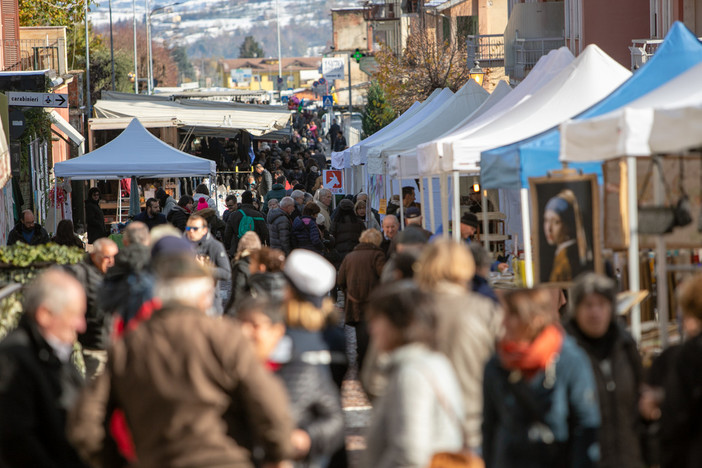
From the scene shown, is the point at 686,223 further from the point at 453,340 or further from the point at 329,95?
the point at 329,95

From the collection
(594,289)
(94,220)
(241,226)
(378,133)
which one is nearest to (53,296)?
(594,289)

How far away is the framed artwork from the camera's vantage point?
870cm

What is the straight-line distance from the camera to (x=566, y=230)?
347 inches

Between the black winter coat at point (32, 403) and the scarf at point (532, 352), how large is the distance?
193 centimetres

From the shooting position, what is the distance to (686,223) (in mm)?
7527

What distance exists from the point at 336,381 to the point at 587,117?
439 cm

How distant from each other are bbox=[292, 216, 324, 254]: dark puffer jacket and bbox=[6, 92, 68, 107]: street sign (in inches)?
194

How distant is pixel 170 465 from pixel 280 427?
430 mm

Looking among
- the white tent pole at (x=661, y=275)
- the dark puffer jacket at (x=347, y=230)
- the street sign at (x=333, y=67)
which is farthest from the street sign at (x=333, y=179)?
the street sign at (x=333, y=67)

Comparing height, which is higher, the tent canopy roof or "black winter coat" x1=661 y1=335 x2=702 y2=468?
the tent canopy roof

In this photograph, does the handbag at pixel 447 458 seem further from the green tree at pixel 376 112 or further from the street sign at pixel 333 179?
the green tree at pixel 376 112

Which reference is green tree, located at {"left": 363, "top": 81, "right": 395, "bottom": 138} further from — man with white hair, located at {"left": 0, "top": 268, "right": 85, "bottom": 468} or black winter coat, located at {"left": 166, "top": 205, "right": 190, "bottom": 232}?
man with white hair, located at {"left": 0, "top": 268, "right": 85, "bottom": 468}

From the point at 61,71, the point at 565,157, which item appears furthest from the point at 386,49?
the point at 565,157

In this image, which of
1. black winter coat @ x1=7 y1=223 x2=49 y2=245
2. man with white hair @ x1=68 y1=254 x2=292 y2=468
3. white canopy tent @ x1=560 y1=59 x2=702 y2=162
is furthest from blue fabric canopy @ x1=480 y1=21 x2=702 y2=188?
black winter coat @ x1=7 y1=223 x2=49 y2=245
